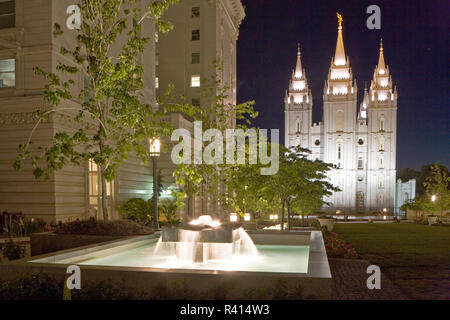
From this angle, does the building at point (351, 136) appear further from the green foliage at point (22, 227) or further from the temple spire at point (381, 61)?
the green foliage at point (22, 227)

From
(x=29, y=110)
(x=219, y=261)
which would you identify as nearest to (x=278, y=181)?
(x=219, y=261)

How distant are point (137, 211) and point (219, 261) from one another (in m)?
14.1

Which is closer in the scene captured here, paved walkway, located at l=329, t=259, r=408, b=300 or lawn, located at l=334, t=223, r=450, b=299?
paved walkway, located at l=329, t=259, r=408, b=300

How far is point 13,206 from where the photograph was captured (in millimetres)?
18891

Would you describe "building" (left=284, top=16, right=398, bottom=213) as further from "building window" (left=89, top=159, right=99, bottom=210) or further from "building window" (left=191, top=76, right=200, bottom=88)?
"building window" (left=89, top=159, right=99, bottom=210)

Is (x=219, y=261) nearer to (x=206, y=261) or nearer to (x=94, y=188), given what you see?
(x=206, y=261)

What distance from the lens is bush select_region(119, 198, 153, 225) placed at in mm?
23367

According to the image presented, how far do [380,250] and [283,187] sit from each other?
5.04 m

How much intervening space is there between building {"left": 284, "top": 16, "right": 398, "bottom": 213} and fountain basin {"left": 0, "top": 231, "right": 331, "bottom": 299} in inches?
3575

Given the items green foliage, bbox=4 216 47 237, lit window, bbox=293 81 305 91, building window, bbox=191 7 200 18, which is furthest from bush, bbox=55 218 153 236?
lit window, bbox=293 81 305 91

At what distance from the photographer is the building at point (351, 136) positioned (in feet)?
326

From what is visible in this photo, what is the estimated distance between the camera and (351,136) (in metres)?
101
